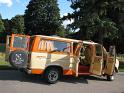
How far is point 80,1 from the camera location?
134ft

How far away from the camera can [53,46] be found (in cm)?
1662

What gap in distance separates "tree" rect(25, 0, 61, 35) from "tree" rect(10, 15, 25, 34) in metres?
2.04

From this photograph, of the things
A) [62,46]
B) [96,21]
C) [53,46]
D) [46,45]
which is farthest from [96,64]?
[96,21]

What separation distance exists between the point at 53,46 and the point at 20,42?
1494 mm

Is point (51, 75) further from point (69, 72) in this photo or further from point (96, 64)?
point (96, 64)

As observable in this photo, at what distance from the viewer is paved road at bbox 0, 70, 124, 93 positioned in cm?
1467

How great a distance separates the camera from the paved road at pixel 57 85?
14672mm

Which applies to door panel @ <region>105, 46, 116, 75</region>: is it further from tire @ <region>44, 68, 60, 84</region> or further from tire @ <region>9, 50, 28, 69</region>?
tire @ <region>9, 50, 28, 69</region>

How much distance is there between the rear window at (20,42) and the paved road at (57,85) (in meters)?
1.55

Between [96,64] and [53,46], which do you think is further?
[96,64]

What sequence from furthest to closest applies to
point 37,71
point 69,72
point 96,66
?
point 96,66 → point 69,72 → point 37,71

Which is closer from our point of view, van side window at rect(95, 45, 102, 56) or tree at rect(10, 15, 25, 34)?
van side window at rect(95, 45, 102, 56)

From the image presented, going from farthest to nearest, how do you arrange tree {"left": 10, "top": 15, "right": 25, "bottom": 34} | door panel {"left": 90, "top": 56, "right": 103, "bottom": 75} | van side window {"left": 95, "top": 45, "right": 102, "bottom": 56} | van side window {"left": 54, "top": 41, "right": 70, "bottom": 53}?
tree {"left": 10, "top": 15, "right": 25, "bottom": 34} → van side window {"left": 95, "top": 45, "right": 102, "bottom": 56} → door panel {"left": 90, "top": 56, "right": 103, "bottom": 75} → van side window {"left": 54, "top": 41, "right": 70, "bottom": 53}

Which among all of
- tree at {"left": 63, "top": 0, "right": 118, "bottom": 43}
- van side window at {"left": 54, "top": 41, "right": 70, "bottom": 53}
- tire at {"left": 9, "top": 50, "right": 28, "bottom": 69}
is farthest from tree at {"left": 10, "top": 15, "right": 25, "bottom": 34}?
tire at {"left": 9, "top": 50, "right": 28, "bottom": 69}
